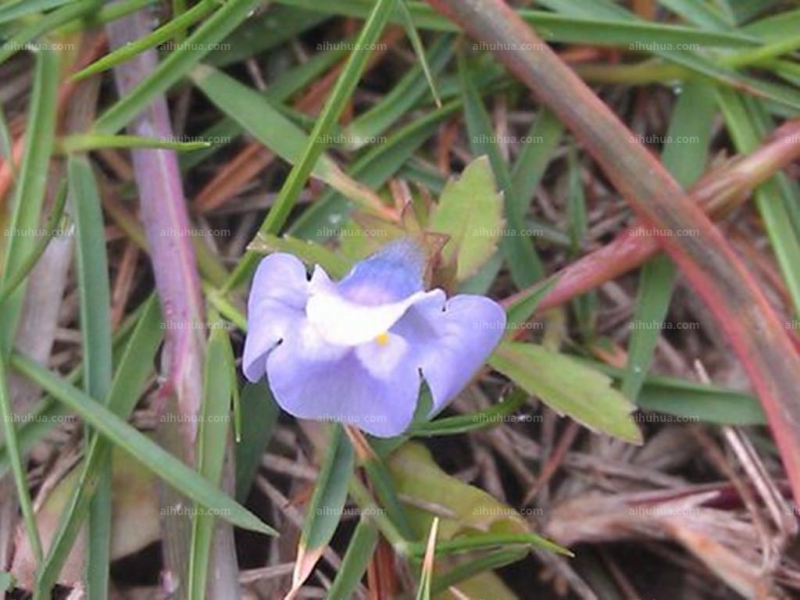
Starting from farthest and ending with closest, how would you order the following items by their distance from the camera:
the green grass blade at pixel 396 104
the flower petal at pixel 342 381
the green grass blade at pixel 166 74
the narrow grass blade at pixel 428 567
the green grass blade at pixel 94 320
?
the green grass blade at pixel 396 104 → the green grass blade at pixel 166 74 → the green grass blade at pixel 94 320 → the narrow grass blade at pixel 428 567 → the flower petal at pixel 342 381

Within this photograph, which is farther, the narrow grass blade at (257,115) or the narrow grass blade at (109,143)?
the narrow grass blade at (257,115)

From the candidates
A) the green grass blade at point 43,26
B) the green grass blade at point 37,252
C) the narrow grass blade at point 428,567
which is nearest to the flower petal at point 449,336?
the narrow grass blade at point 428,567

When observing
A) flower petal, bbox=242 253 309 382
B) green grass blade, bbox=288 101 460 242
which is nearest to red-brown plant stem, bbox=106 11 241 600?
green grass blade, bbox=288 101 460 242

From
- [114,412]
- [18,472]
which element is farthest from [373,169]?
[18,472]

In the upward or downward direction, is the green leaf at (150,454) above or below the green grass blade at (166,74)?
below

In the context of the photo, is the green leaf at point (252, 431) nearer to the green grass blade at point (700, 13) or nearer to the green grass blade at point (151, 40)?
the green grass blade at point (151, 40)

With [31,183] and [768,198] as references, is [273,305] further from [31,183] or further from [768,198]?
[768,198]

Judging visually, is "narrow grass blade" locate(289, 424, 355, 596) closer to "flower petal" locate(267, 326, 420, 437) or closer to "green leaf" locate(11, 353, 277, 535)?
"green leaf" locate(11, 353, 277, 535)
